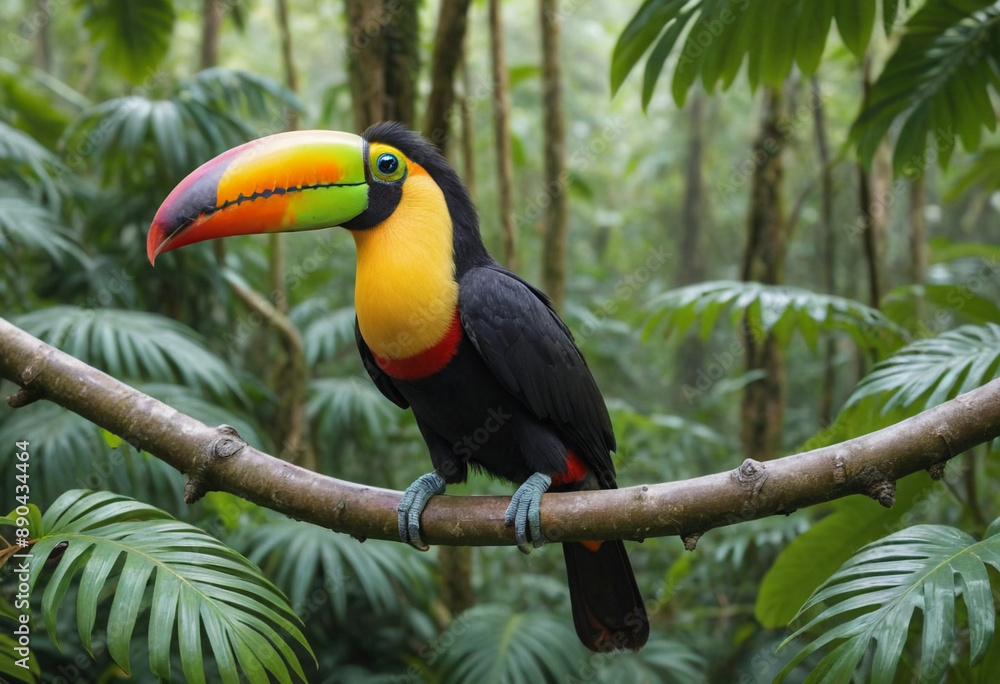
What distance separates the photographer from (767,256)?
187 inches

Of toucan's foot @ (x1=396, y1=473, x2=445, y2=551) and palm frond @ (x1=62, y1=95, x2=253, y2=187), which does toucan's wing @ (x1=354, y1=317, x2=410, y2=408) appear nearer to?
toucan's foot @ (x1=396, y1=473, x2=445, y2=551)

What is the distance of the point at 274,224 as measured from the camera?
2078mm

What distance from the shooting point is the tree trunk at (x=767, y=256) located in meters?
4.63

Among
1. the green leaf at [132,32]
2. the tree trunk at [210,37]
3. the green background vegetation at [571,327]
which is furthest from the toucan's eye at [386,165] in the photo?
the tree trunk at [210,37]

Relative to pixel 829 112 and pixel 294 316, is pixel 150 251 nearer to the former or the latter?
pixel 294 316

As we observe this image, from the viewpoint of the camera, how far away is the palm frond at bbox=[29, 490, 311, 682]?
5.51 feet

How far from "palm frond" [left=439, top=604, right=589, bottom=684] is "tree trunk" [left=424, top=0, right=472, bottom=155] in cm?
226

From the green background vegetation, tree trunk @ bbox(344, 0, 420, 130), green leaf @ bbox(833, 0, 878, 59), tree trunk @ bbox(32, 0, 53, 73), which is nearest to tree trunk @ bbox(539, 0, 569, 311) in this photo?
the green background vegetation

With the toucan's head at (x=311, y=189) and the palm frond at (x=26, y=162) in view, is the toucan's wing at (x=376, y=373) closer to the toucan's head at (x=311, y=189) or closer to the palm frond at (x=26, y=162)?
the toucan's head at (x=311, y=189)

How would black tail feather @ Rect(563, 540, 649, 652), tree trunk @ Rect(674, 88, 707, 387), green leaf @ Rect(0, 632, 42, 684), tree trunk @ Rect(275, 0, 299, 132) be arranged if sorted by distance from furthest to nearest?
tree trunk @ Rect(674, 88, 707, 387) < tree trunk @ Rect(275, 0, 299, 132) < black tail feather @ Rect(563, 540, 649, 652) < green leaf @ Rect(0, 632, 42, 684)

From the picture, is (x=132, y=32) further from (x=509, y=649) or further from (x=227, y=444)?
(x=509, y=649)

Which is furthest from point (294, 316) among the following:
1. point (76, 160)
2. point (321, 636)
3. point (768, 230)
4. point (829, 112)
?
point (829, 112)

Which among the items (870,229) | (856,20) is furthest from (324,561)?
(870,229)

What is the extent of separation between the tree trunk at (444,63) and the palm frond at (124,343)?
54.7 inches
